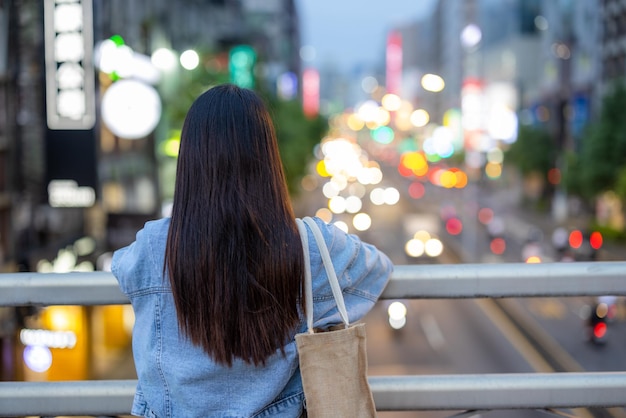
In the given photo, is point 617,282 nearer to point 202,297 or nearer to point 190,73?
point 202,297

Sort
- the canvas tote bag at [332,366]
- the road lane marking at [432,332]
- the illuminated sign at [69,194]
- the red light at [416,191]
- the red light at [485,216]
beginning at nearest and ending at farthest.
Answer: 1. the canvas tote bag at [332,366]
2. the illuminated sign at [69,194]
3. the road lane marking at [432,332]
4. the red light at [485,216]
5. the red light at [416,191]

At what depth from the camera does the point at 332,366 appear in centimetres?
231

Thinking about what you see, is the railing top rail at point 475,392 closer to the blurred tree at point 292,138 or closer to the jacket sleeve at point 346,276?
the jacket sleeve at point 346,276

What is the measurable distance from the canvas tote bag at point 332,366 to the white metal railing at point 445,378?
438 mm

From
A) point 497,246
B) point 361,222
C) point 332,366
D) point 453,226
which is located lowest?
point 497,246

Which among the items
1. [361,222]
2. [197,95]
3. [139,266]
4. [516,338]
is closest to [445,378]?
[139,266]

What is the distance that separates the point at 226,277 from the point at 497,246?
136 feet

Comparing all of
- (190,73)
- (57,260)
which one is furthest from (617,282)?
(190,73)

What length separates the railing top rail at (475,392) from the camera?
112 inches

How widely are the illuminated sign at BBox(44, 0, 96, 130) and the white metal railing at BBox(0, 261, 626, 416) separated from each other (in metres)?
11.6

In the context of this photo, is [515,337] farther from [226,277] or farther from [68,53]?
[226,277]

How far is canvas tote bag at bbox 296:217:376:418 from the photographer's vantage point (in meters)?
2.30

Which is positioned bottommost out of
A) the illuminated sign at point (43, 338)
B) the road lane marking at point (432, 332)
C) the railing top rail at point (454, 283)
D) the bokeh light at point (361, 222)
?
the road lane marking at point (432, 332)

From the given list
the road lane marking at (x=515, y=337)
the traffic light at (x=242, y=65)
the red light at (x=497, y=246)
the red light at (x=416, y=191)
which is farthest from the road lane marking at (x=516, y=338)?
the red light at (x=416, y=191)
